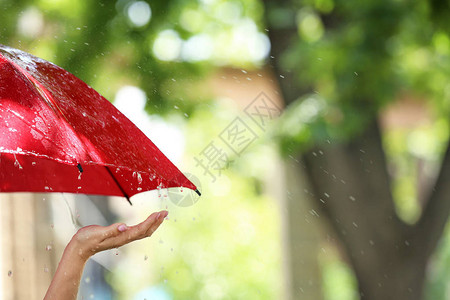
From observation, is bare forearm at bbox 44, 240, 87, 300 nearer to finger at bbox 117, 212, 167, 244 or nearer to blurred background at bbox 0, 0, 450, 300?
finger at bbox 117, 212, 167, 244

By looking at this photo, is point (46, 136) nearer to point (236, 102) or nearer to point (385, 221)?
point (385, 221)

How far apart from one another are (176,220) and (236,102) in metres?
4.14

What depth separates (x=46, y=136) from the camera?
1815 millimetres

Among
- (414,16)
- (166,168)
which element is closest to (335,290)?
(414,16)

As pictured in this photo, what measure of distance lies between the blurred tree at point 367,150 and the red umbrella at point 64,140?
9.26 ft

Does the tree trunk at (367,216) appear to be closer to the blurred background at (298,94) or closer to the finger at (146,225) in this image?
the blurred background at (298,94)

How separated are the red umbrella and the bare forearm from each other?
0.75 feet

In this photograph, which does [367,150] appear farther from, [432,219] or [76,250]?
[76,250]

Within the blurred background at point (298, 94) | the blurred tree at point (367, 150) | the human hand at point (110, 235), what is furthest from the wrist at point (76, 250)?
the blurred tree at point (367, 150)

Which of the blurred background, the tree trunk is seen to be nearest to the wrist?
the blurred background

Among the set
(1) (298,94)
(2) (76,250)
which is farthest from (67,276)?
(1) (298,94)

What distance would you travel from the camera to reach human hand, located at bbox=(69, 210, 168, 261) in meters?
1.92

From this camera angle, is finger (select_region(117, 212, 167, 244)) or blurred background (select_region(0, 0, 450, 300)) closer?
finger (select_region(117, 212, 167, 244))

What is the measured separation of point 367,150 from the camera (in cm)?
609
